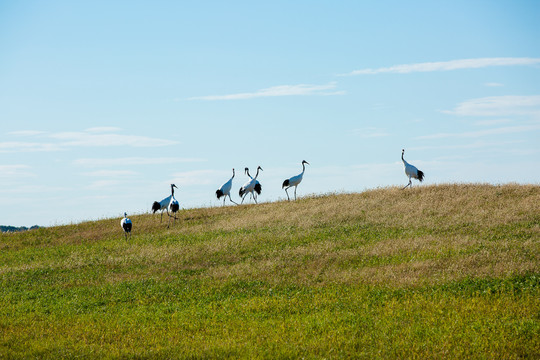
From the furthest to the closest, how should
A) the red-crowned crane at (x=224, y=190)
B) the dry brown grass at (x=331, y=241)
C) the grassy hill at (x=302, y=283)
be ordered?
1. the red-crowned crane at (x=224, y=190)
2. the dry brown grass at (x=331, y=241)
3. the grassy hill at (x=302, y=283)

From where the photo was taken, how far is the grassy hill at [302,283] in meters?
13.9

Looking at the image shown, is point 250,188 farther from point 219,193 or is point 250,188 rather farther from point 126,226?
point 126,226

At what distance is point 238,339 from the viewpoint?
1423 cm

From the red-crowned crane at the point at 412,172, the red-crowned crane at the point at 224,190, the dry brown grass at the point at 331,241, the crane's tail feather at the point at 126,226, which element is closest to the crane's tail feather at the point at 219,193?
the red-crowned crane at the point at 224,190

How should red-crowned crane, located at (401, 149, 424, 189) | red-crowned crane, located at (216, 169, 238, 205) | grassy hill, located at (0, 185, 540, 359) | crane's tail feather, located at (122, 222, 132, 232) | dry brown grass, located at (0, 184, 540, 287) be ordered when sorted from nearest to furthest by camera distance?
1. grassy hill, located at (0, 185, 540, 359)
2. dry brown grass, located at (0, 184, 540, 287)
3. crane's tail feather, located at (122, 222, 132, 232)
4. red-crowned crane, located at (401, 149, 424, 189)
5. red-crowned crane, located at (216, 169, 238, 205)

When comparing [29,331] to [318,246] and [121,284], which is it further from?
[318,246]

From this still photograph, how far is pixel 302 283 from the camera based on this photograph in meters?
21.2

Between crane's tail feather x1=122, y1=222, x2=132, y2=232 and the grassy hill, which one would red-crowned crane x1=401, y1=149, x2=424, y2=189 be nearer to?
the grassy hill

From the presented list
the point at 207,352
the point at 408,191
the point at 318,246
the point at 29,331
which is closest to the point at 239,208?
the point at 408,191

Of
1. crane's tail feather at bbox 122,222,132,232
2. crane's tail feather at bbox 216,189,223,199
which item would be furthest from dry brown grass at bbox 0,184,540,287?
crane's tail feather at bbox 216,189,223,199

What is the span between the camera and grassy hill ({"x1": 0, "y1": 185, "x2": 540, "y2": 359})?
13891mm

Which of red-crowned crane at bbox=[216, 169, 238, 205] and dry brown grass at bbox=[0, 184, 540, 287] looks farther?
red-crowned crane at bbox=[216, 169, 238, 205]

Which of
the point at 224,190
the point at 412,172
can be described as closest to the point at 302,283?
the point at 412,172

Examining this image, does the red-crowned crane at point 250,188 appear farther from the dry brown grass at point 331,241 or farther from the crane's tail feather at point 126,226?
the crane's tail feather at point 126,226
